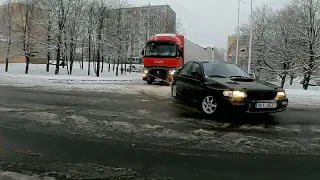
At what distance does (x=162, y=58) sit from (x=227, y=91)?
11.7m

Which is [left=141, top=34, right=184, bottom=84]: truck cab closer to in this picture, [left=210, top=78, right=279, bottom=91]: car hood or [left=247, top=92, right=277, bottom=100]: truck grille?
[left=210, top=78, right=279, bottom=91]: car hood

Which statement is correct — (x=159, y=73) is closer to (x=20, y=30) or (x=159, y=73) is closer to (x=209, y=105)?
(x=209, y=105)

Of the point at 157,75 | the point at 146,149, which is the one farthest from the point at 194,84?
the point at 157,75

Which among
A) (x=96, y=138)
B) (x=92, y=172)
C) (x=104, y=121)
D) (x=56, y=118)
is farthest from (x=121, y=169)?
(x=56, y=118)

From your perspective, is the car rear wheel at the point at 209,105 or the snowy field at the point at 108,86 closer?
the car rear wheel at the point at 209,105

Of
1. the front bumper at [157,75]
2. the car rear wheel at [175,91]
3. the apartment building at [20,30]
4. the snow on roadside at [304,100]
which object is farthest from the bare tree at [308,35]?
the apartment building at [20,30]

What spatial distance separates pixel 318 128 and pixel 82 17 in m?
34.0

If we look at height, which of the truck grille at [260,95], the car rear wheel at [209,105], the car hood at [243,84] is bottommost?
the car rear wheel at [209,105]

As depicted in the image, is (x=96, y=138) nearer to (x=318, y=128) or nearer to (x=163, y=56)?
(x=318, y=128)

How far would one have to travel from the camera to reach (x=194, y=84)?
8453mm

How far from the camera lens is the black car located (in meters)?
6.81

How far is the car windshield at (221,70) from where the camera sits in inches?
326

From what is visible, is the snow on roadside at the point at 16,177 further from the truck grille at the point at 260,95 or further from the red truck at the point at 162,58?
the red truck at the point at 162,58

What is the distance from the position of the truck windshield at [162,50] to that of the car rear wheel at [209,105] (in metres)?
11.0
